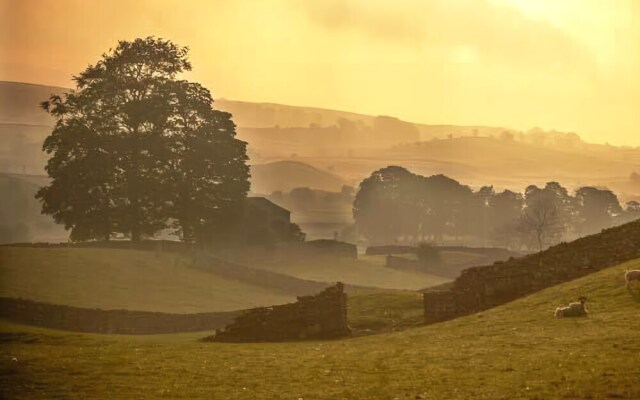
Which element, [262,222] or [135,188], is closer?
[135,188]

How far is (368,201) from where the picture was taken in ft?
585

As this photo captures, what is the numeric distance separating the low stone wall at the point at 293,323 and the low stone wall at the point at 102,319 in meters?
13.3

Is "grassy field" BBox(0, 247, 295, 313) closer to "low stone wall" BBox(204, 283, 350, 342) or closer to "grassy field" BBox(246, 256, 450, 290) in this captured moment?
"grassy field" BBox(246, 256, 450, 290)

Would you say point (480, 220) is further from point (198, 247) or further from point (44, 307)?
point (44, 307)

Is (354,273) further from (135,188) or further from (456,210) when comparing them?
(456,210)

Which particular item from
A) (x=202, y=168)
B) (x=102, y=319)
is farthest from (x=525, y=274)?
(x=202, y=168)

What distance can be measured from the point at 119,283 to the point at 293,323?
93.8ft

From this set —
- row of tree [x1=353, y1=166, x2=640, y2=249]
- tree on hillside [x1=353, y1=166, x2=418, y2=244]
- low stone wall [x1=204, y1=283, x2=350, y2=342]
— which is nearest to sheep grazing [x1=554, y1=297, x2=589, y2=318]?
low stone wall [x1=204, y1=283, x2=350, y2=342]

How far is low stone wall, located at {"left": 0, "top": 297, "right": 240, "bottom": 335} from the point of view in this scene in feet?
178

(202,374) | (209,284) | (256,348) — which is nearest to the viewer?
(202,374)

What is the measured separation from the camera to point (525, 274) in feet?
154

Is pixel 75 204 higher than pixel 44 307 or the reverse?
higher

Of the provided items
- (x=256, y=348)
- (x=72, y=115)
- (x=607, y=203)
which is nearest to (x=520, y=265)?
(x=256, y=348)

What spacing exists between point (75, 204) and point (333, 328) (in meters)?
48.9
